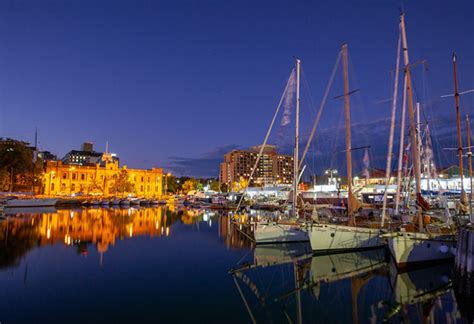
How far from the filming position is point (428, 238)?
21.8 m

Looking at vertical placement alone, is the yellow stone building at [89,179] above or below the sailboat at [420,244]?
above

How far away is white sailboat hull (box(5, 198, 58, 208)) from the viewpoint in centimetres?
8269

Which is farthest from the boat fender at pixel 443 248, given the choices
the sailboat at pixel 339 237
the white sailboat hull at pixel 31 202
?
the white sailboat hull at pixel 31 202

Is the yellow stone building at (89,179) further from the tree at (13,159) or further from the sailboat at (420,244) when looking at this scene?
the sailboat at (420,244)

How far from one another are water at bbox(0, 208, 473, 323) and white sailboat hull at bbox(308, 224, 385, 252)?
1085 millimetres

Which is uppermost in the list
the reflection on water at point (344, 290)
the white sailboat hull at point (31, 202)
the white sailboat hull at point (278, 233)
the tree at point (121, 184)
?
the tree at point (121, 184)

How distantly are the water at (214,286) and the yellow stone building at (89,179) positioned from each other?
11094cm

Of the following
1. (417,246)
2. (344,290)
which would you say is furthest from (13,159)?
(417,246)

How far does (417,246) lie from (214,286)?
1328 cm

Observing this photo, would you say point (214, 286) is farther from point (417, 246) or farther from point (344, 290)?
point (417, 246)

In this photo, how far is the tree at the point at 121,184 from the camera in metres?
142

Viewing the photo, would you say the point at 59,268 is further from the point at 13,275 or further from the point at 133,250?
the point at 133,250

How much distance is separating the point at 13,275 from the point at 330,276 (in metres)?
19.2

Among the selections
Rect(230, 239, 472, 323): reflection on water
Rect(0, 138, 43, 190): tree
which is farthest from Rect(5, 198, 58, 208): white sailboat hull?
Rect(230, 239, 472, 323): reflection on water
